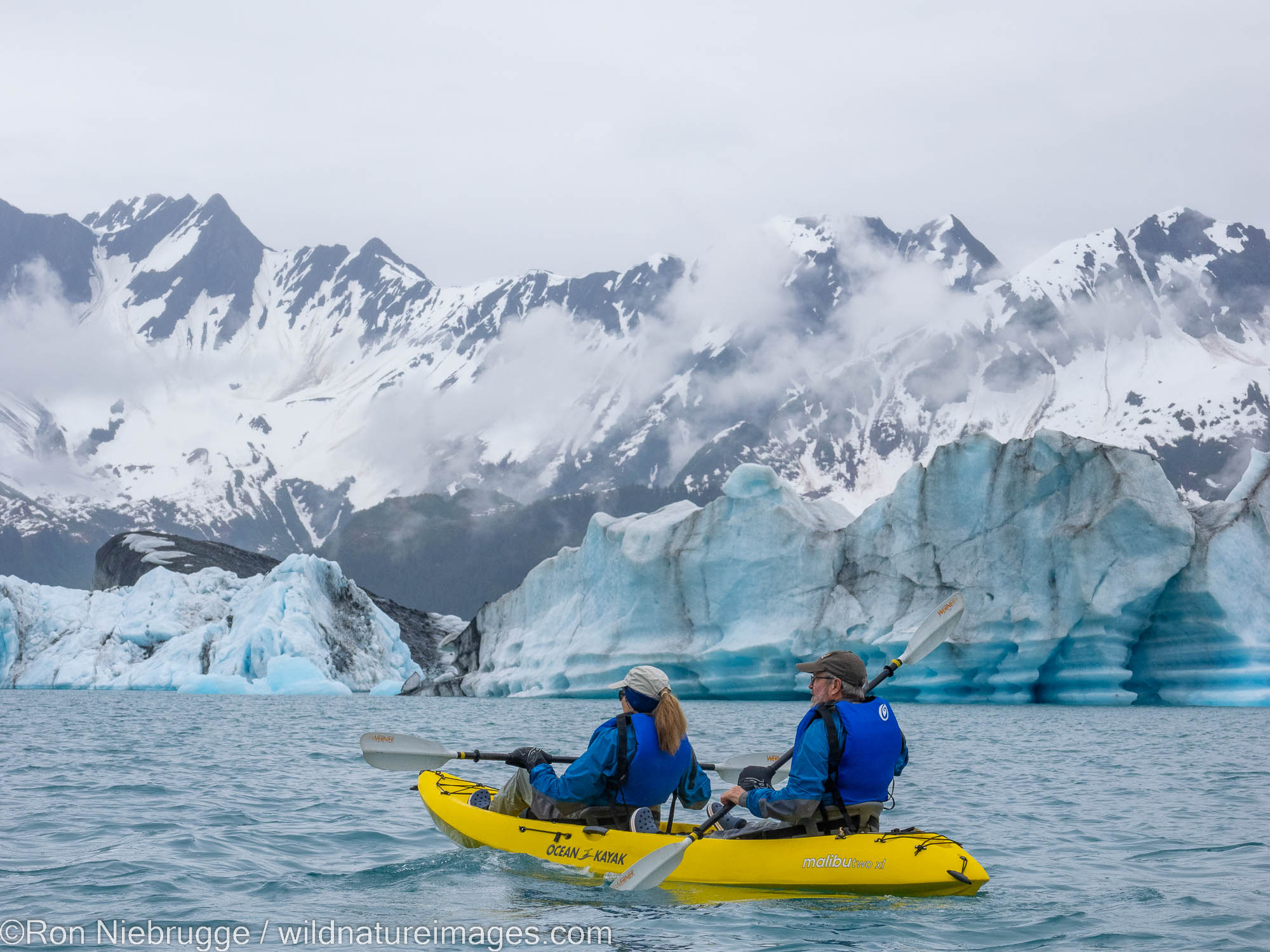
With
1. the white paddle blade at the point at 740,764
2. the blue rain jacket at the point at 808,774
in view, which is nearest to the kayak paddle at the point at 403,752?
the white paddle blade at the point at 740,764

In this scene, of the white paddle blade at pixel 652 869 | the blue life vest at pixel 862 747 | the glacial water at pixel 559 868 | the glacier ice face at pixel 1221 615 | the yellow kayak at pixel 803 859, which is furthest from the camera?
the glacier ice face at pixel 1221 615

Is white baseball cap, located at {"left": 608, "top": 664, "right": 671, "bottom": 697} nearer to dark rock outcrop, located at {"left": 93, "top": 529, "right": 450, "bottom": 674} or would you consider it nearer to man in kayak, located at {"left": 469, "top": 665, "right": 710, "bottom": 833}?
man in kayak, located at {"left": 469, "top": 665, "right": 710, "bottom": 833}

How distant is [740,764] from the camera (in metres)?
9.41

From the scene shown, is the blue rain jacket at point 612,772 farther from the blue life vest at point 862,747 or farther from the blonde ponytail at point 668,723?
the blue life vest at point 862,747

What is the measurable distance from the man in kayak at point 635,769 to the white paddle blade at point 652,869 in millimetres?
424

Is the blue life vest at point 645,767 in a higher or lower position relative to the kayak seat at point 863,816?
higher

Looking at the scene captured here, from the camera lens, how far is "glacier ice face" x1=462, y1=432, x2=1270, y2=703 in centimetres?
3050

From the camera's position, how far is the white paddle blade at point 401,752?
9.94 m

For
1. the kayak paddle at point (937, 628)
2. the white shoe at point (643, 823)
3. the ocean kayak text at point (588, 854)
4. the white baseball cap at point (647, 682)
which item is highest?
the kayak paddle at point (937, 628)

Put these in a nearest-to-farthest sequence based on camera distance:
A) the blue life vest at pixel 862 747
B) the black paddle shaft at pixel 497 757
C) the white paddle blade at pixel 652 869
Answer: the blue life vest at pixel 862 747 → the white paddle blade at pixel 652 869 → the black paddle shaft at pixel 497 757

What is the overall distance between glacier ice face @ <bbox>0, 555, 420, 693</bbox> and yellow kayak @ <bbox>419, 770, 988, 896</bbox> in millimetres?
39049

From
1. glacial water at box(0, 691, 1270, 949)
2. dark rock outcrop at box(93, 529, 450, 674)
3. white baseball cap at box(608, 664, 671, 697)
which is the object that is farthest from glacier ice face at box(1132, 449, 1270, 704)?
dark rock outcrop at box(93, 529, 450, 674)

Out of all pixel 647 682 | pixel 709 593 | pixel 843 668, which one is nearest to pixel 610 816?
pixel 647 682

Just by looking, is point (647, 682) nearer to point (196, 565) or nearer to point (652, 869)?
point (652, 869)
